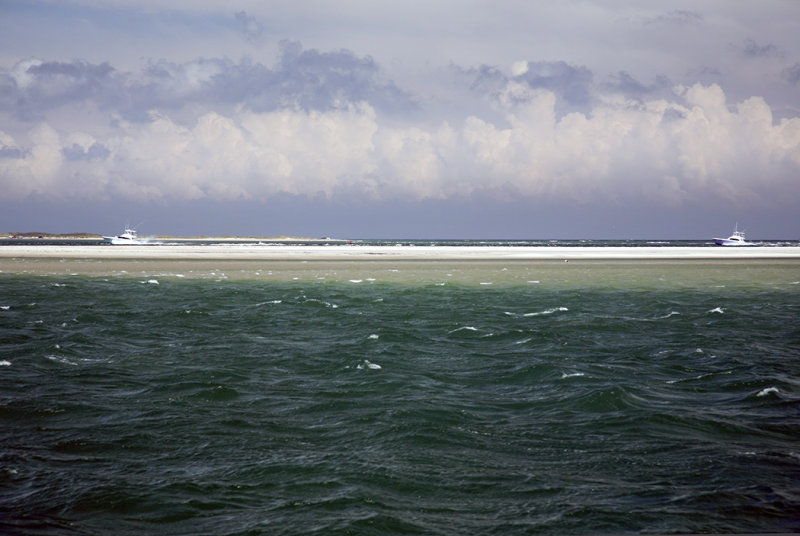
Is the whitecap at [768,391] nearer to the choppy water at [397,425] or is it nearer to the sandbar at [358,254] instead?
the choppy water at [397,425]

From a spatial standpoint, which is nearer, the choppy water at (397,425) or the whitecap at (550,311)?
the choppy water at (397,425)

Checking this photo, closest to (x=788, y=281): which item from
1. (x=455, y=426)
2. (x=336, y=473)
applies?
(x=455, y=426)

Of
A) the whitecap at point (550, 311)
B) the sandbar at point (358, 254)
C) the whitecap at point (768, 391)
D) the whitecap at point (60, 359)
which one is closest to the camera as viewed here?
the whitecap at point (768, 391)

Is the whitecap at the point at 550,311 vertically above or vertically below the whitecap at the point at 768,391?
above

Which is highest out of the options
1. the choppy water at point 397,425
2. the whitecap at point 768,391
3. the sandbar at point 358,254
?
the sandbar at point 358,254

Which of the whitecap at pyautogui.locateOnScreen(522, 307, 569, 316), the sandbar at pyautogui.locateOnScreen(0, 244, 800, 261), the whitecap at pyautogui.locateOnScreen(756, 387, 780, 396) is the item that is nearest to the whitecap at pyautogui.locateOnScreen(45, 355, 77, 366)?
the whitecap at pyautogui.locateOnScreen(756, 387, 780, 396)

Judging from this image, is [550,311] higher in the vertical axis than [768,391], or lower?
higher

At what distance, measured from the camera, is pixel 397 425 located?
36.8 feet

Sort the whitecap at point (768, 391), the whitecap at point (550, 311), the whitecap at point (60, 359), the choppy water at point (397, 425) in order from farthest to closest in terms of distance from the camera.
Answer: the whitecap at point (550, 311)
the whitecap at point (60, 359)
the whitecap at point (768, 391)
the choppy water at point (397, 425)

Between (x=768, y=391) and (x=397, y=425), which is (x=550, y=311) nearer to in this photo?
(x=768, y=391)

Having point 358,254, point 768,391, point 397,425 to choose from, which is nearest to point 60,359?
point 397,425

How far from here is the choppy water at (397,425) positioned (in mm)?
7590

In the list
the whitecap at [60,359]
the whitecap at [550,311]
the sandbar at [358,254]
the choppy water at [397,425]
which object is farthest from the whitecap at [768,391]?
the sandbar at [358,254]

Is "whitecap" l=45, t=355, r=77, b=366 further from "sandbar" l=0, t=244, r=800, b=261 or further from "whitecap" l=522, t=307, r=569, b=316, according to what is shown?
"sandbar" l=0, t=244, r=800, b=261
